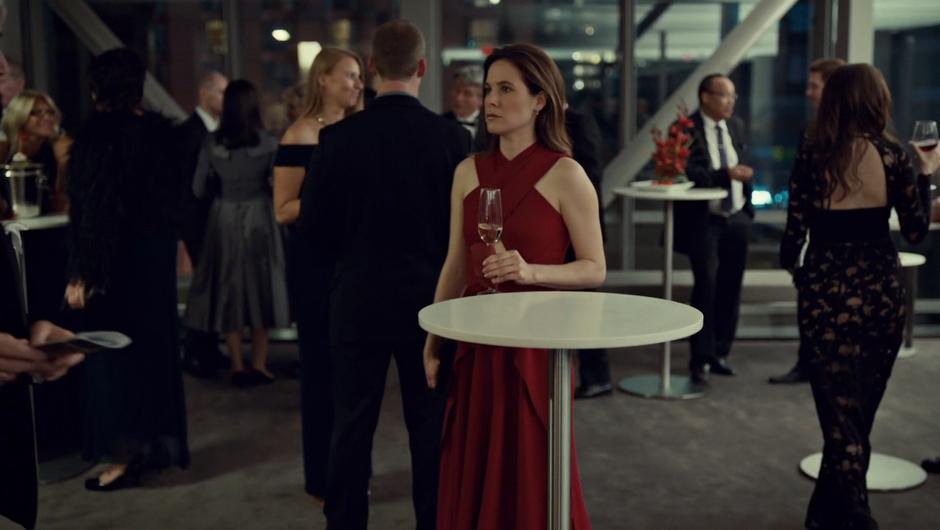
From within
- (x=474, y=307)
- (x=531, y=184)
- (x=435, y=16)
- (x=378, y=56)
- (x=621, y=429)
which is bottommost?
(x=621, y=429)

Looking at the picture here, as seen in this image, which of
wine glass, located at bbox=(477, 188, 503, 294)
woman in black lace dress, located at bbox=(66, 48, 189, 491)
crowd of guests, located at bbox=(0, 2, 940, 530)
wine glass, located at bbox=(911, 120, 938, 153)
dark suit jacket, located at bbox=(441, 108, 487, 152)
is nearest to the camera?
wine glass, located at bbox=(477, 188, 503, 294)

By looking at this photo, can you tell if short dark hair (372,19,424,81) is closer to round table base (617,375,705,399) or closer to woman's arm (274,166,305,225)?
woman's arm (274,166,305,225)

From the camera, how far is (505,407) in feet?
9.12

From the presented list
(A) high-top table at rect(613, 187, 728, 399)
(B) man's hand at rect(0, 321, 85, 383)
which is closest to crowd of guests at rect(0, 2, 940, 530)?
(B) man's hand at rect(0, 321, 85, 383)

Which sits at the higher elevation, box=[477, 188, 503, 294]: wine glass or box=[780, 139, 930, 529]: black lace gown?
box=[477, 188, 503, 294]: wine glass

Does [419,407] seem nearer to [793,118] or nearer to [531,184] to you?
[531,184]

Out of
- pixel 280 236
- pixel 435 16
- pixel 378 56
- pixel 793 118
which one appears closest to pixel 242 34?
pixel 435 16

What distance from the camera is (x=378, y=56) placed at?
130 inches

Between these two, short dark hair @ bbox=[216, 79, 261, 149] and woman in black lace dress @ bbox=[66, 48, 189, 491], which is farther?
short dark hair @ bbox=[216, 79, 261, 149]

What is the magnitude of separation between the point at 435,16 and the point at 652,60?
1.66 m

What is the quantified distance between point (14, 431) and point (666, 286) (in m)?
4.42

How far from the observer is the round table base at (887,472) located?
432 centimetres

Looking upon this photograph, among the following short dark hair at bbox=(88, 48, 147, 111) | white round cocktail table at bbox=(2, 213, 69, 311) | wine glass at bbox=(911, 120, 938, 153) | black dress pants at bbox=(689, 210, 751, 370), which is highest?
short dark hair at bbox=(88, 48, 147, 111)

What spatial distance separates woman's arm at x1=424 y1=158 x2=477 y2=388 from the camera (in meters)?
3.04
